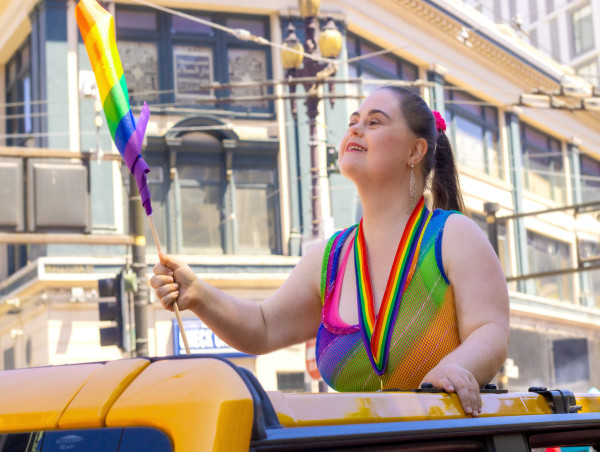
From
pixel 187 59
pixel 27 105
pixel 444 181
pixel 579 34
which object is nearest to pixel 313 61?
pixel 187 59

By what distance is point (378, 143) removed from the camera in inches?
115

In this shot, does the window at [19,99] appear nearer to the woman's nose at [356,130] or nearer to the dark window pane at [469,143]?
the dark window pane at [469,143]

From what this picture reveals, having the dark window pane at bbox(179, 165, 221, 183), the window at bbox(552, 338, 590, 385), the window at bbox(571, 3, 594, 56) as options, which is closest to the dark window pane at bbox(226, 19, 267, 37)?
the dark window pane at bbox(179, 165, 221, 183)

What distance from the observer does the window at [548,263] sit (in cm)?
3316

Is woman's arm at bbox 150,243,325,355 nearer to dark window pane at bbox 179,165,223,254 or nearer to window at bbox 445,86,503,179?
dark window pane at bbox 179,165,223,254

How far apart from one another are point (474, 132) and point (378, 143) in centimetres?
2866

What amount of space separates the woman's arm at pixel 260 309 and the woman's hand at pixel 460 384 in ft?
2.43

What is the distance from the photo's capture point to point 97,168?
23.2 metres

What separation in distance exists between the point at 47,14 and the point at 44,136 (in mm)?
2667

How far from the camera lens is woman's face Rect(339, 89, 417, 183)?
2.90 m

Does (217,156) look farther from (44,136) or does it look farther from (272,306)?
(272,306)

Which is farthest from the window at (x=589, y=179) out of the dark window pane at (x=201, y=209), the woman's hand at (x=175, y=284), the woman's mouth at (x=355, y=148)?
the woman's hand at (x=175, y=284)

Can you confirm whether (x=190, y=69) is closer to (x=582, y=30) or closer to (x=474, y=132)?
(x=474, y=132)

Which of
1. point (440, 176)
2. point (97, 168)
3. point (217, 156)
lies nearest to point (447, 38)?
point (217, 156)
